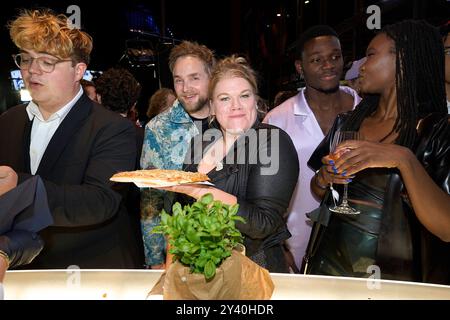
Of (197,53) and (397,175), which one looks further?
(197,53)

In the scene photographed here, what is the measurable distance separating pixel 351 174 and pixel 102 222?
1.05 m

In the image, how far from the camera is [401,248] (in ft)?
4.68

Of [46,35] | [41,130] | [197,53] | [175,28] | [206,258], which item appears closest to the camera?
[206,258]

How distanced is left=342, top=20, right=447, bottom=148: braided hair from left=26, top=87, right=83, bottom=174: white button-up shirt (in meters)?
1.34

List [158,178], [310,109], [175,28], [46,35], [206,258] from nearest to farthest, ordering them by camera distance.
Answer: [206,258] < [158,178] < [46,35] < [310,109] < [175,28]

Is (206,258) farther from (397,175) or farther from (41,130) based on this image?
(41,130)

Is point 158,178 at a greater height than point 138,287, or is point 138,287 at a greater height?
point 158,178

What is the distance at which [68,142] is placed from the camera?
175cm

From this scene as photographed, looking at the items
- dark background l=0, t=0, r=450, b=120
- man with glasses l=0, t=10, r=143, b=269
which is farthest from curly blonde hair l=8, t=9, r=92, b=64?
dark background l=0, t=0, r=450, b=120

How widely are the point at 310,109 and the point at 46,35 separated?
69.3 inches

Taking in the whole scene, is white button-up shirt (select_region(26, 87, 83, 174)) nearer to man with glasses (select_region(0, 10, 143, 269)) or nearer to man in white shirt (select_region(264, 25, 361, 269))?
man with glasses (select_region(0, 10, 143, 269))

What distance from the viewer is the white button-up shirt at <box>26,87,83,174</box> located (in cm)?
178

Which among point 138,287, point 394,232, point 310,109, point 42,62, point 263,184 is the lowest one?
point 138,287

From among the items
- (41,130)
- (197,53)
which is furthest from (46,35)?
(197,53)
